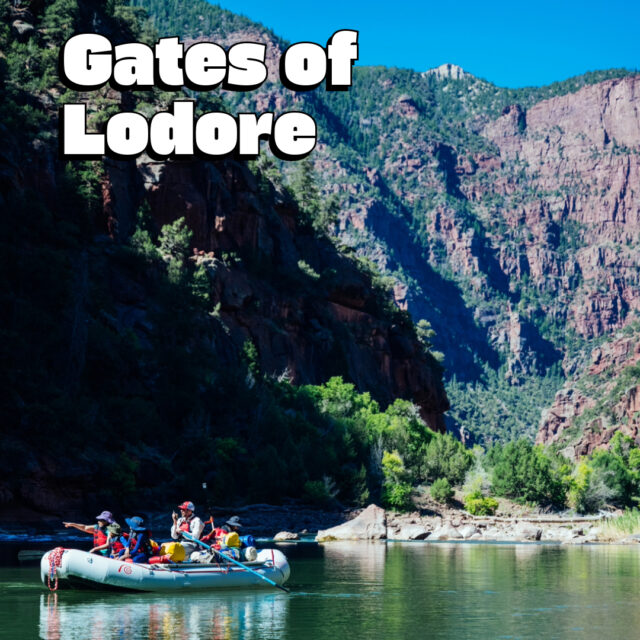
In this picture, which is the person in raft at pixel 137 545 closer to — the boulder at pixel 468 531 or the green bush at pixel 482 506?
the boulder at pixel 468 531

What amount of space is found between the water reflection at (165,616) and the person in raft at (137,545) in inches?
46.8

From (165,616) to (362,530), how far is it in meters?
35.6

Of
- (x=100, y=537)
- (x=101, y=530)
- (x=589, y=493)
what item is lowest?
(x=589, y=493)

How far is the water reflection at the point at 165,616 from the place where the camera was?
27203 mm

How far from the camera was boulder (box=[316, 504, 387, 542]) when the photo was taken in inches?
2537

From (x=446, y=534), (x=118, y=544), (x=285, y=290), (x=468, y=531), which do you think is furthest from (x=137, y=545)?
(x=285, y=290)

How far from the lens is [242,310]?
10156 cm

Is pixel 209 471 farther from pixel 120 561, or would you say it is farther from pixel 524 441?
pixel 120 561

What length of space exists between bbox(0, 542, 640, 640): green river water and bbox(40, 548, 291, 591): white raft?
0.40 m

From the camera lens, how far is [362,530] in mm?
65125

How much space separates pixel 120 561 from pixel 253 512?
38.4 metres

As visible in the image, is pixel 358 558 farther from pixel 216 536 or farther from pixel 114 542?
pixel 114 542

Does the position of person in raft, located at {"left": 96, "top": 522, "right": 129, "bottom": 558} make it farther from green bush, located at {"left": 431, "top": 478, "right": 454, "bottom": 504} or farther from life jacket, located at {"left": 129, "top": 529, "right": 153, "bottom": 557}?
green bush, located at {"left": 431, "top": 478, "right": 454, "bottom": 504}

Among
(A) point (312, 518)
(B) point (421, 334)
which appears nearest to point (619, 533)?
(A) point (312, 518)
